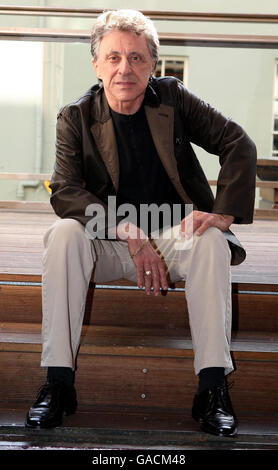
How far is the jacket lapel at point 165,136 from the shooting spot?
1863 millimetres

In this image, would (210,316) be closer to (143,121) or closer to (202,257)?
(202,257)

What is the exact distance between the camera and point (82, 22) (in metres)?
3.70

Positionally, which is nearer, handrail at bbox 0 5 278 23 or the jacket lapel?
the jacket lapel

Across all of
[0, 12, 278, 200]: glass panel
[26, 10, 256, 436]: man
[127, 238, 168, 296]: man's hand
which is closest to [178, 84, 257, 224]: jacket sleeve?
A: [26, 10, 256, 436]: man

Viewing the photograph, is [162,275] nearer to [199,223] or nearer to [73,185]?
[199,223]

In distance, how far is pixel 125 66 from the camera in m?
1.79

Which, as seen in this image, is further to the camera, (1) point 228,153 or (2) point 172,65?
(2) point 172,65

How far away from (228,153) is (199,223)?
28 centimetres

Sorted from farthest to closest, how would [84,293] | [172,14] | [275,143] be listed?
[275,143] < [172,14] < [84,293]

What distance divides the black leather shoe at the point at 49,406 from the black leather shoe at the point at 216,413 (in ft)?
1.15

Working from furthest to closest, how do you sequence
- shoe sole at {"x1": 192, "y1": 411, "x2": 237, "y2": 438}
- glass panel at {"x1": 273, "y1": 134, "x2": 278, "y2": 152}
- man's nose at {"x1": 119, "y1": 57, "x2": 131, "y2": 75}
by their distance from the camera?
glass panel at {"x1": 273, "y1": 134, "x2": 278, "y2": 152} → man's nose at {"x1": 119, "y1": 57, "x2": 131, "y2": 75} → shoe sole at {"x1": 192, "y1": 411, "x2": 237, "y2": 438}

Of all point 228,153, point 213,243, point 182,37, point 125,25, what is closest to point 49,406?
point 213,243

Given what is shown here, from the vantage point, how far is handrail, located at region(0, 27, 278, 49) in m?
3.04

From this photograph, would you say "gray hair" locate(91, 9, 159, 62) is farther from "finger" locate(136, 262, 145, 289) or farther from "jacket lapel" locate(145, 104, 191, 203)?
"finger" locate(136, 262, 145, 289)
